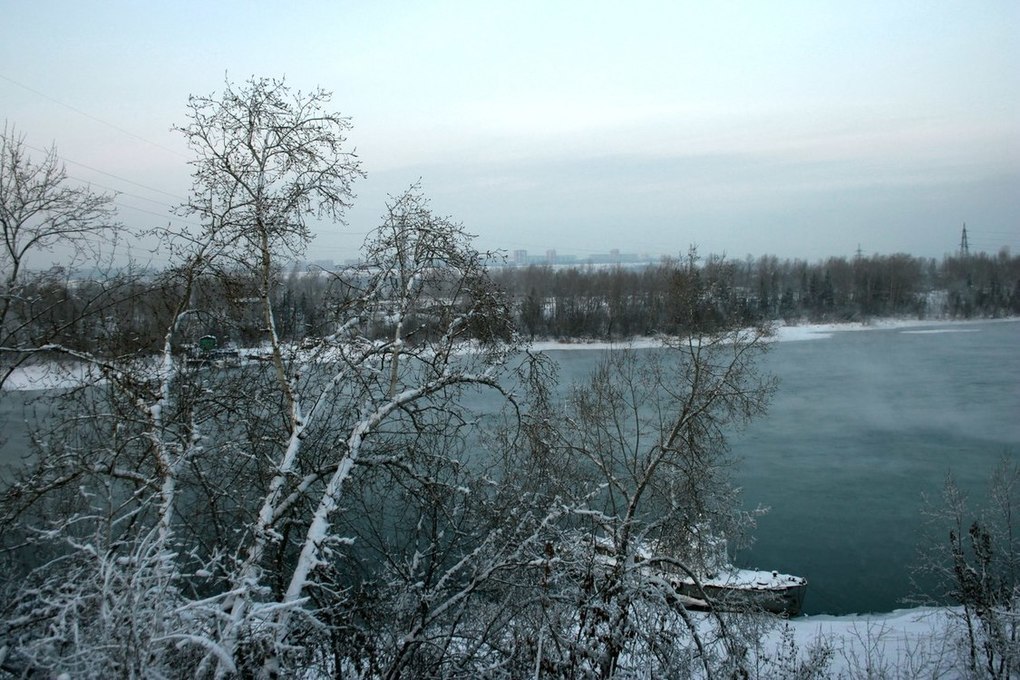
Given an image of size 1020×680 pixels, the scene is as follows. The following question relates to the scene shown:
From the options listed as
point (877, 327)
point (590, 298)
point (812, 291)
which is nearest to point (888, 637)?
point (590, 298)

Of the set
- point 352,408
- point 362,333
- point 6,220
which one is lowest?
point 352,408

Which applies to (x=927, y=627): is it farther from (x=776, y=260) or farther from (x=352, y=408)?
(x=776, y=260)

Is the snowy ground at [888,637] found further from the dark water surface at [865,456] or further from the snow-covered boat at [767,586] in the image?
the dark water surface at [865,456]

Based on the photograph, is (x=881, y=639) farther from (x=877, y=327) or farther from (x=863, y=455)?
(x=877, y=327)

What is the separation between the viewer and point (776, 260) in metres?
53.4

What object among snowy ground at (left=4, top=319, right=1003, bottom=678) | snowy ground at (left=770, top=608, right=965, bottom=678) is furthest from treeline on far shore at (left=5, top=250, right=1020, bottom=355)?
snowy ground at (left=770, top=608, right=965, bottom=678)

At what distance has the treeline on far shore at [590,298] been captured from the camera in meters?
4.09

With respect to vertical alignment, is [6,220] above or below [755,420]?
above

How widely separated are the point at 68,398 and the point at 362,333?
1514mm

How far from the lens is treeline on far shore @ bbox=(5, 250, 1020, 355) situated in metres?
4.09

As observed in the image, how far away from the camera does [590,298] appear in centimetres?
3297

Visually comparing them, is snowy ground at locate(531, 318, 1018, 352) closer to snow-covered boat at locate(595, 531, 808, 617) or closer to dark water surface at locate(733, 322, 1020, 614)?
dark water surface at locate(733, 322, 1020, 614)

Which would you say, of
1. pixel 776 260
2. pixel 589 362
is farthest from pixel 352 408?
pixel 776 260

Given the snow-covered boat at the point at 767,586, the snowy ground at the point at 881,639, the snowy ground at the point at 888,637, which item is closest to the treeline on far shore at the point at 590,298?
the snowy ground at the point at 881,639
